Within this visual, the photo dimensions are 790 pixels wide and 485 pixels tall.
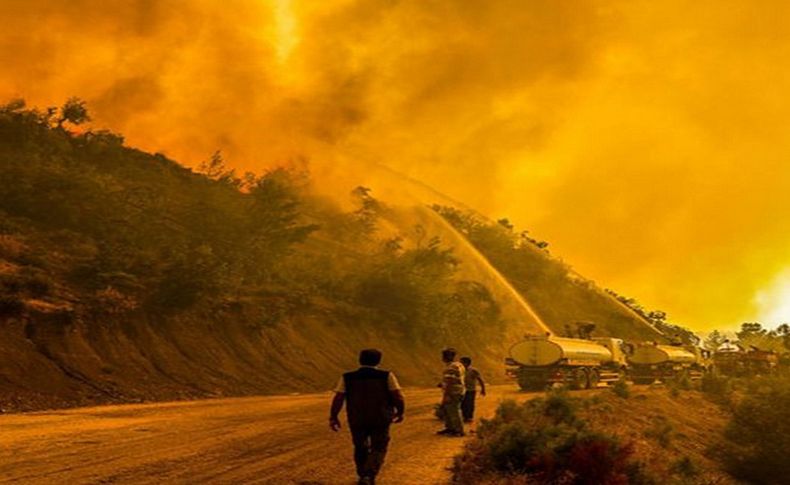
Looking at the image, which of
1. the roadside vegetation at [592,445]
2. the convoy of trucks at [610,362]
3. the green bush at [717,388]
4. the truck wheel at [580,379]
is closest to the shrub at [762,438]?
the roadside vegetation at [592,445]

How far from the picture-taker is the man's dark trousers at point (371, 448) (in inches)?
417

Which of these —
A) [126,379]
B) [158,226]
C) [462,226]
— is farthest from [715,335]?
[126,379]

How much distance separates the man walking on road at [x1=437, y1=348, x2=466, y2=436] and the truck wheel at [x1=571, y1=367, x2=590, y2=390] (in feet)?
72.6

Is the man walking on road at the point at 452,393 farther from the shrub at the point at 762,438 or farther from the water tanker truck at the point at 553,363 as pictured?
the water tanker truck at the point at 553,363

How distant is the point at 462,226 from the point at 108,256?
273 feet

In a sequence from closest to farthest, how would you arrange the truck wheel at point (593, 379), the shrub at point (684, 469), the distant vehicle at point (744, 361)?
1. the shrub at point (684, 469)
2. the truck wheel at point (593, 379)
3. the distant vehicle at point (744, 361)

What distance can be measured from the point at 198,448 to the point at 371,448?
18.8 ft

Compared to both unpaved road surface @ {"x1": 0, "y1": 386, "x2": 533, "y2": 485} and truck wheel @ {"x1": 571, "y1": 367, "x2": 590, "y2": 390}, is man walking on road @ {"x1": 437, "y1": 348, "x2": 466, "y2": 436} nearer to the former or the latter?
unpaved road surface @ {"x1": 0, "y1": 386, "x2": 533, "y2": 485}

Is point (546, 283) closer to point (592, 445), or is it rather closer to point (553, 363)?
point (553, 363)

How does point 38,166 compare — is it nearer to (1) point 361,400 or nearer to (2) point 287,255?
(2) point 287,255

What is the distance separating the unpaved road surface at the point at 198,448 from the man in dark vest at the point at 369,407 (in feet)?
4.45

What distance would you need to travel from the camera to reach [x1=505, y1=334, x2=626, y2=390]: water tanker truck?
124 ft

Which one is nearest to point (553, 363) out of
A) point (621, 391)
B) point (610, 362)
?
point (621, 391)

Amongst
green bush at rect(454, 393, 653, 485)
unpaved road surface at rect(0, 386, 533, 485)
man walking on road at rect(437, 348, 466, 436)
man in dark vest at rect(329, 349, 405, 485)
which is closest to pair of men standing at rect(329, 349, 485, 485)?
man in dark vest at rect(329, 349, 405, 485)
